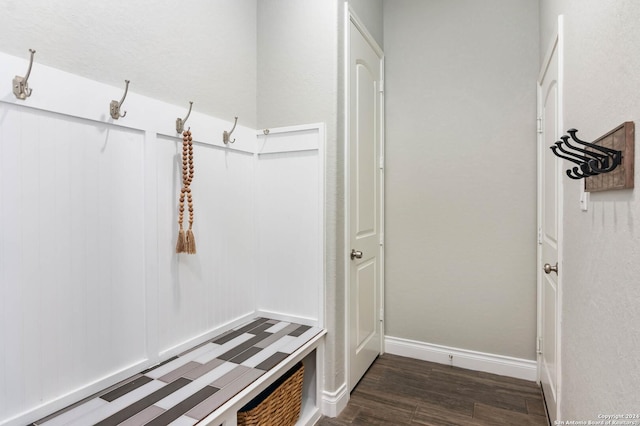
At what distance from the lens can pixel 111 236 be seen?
1321 millimetres

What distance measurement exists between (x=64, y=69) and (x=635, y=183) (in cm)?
Result: 169

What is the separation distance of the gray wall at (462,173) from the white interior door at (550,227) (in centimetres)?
11

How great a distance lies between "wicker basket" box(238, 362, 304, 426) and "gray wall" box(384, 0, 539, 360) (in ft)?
4.00

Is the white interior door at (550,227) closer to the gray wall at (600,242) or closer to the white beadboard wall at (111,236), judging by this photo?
the gray wall at (600,242)

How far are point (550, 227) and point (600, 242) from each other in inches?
41.3

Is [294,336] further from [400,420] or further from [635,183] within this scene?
[635,183]

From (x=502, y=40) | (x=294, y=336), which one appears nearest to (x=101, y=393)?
(x=294, y=336)

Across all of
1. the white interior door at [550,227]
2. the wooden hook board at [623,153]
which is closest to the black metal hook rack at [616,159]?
the wooden hook board at [623,153]

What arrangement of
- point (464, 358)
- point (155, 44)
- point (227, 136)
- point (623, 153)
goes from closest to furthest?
point (623, 153), point (155, 44), point (227, 136), point (464, 358)

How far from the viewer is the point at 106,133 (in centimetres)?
130

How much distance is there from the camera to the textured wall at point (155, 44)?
1.13m

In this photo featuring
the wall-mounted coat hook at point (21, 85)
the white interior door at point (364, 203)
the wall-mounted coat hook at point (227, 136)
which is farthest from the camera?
the white interior door at point (364, 203)

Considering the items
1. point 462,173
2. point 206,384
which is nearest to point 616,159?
point 206,384

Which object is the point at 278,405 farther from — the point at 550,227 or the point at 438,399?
the point at 550,227
